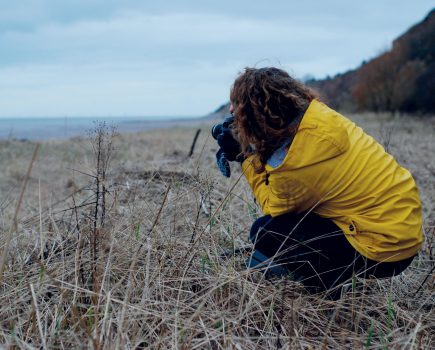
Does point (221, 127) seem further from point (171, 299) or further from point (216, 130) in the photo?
point (171, 299)

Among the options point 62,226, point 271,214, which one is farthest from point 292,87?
point 62,226

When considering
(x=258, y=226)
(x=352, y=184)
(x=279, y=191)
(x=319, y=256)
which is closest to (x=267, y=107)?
(x=279, y=191)

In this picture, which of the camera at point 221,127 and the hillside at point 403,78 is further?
the hillside at point 403,78

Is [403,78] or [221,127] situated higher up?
[403,78]

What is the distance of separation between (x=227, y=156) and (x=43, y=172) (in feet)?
21.5

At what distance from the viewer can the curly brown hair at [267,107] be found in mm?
2263

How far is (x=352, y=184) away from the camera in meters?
2.21

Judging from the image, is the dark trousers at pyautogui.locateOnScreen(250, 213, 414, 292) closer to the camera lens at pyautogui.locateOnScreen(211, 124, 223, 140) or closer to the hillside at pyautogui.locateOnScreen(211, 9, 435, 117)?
the camera lens at pyautogui.locateOnScreen(211, 124, 223, 140)

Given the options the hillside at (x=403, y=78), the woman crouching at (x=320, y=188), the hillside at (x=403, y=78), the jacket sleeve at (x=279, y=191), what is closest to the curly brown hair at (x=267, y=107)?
the woman crouching at (x=320, y=188)

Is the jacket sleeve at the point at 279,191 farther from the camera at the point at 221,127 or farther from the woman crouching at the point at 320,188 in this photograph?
the camera at the point at 221,127

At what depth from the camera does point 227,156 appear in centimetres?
268

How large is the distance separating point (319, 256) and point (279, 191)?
36cm

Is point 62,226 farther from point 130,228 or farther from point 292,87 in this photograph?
point 292,87

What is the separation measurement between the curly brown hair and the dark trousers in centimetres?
34
